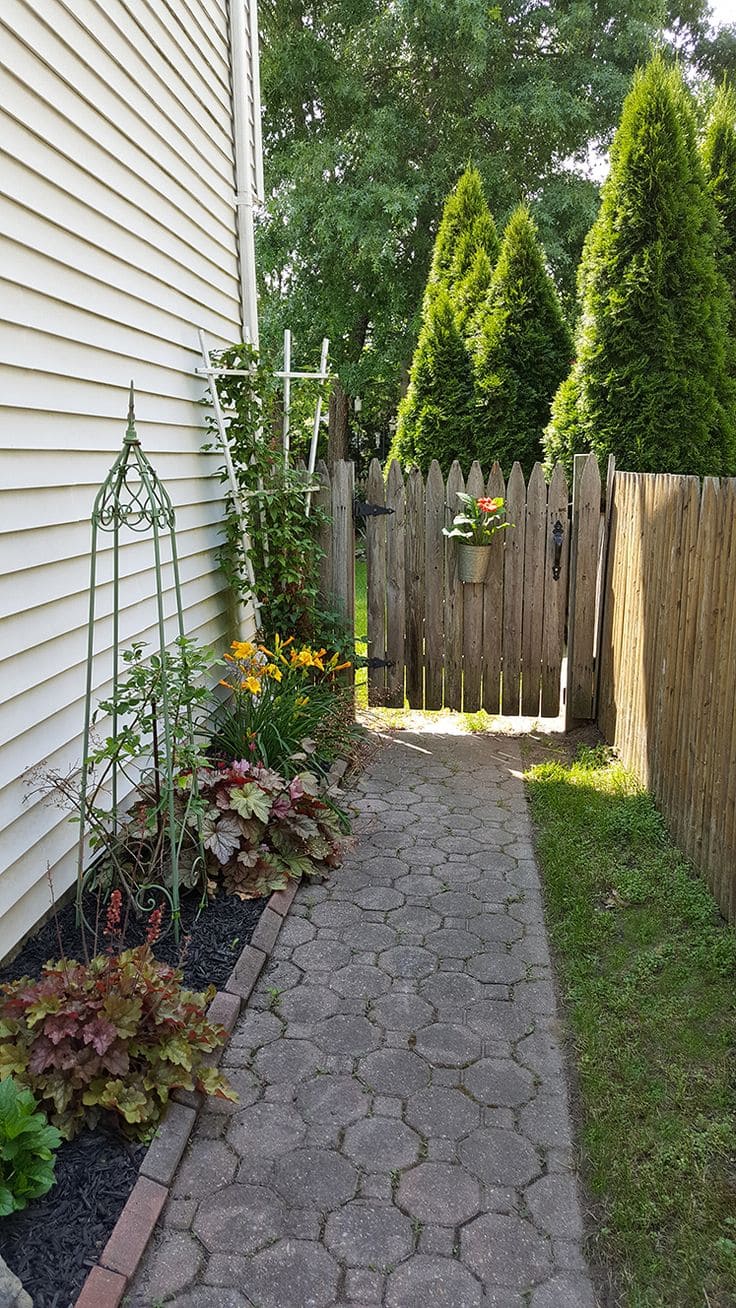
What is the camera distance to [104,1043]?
7.31 feet

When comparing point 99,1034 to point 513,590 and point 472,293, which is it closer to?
point 513,590

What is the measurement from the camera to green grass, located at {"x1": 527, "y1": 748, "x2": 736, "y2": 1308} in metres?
2.04

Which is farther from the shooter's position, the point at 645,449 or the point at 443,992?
the point at 645,449

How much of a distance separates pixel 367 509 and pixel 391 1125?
3826 mm

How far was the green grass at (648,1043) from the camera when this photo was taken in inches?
80.1

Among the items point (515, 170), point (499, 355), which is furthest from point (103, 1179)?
point (515, 170)

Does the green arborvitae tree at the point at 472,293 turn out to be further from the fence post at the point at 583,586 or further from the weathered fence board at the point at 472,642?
the fence post at the point at 583,586

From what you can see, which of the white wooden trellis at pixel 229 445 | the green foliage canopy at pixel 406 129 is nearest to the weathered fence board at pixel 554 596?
the white wooden trellis at pixel 229 445

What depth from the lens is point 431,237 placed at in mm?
16500

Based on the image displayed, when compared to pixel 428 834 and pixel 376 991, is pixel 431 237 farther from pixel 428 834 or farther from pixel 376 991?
pixel 376 991

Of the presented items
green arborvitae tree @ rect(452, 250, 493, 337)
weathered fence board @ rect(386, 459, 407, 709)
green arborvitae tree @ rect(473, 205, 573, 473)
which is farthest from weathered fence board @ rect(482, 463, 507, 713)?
green arborvitae tree @ rect(452, 250, 493, 337)

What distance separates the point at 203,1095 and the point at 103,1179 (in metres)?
0.39

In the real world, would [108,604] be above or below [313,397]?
below

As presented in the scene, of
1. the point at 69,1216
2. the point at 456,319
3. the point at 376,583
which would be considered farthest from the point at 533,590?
the point at 456,319
